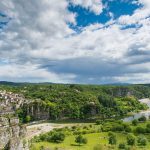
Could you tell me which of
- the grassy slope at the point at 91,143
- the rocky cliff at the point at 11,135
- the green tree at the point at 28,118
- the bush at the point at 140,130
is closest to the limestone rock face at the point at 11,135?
the rocky cliff at the point at 11,135

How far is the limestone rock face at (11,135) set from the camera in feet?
102

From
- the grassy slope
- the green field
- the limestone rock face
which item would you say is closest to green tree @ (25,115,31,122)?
the grassy slope

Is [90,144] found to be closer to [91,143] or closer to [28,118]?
[91,143]

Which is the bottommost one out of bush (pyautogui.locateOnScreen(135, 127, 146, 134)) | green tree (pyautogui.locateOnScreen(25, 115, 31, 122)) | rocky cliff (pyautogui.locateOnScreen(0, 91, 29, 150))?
bush (pyautogui.locateOnScreen(135, 127, 146, 134))

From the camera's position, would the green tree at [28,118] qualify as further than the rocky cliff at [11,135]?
Yes

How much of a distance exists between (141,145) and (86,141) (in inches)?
648

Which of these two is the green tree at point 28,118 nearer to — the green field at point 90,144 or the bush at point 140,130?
the green field at point 90,144

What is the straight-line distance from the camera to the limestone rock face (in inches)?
1230

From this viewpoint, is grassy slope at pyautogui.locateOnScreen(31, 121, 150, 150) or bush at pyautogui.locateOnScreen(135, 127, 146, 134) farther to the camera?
bush at pyautogui.locateOnScreen(135, 127, 146, 134)

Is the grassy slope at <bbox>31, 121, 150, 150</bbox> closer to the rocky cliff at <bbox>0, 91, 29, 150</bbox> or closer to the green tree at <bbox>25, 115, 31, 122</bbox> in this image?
the rocky cliff at <bbox>0, 91, 29, 150</bbox>

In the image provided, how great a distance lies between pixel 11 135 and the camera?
32.3 meters

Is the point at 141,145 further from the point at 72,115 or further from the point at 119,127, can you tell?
the point at 72,115

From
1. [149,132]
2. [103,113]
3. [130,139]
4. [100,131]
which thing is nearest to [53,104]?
[103,113]

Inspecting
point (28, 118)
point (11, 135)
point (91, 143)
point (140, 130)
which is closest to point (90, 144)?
point (91, 143)
